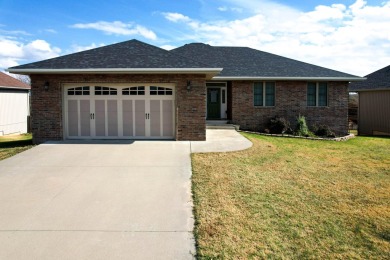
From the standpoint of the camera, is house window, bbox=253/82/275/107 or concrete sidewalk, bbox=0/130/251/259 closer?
concrete sidewalk, bbox=0/130/251/259

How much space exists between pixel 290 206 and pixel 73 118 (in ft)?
35.7

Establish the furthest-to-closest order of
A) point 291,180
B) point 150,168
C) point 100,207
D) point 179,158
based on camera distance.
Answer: point 179,158 < point 150,168 < point 291,180 < point 100,207

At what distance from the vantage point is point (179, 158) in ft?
36.2

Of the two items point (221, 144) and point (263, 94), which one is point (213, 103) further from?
point (221, 144)

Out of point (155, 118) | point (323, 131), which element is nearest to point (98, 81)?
point (155, 118)

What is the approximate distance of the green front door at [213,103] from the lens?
68.7 ft

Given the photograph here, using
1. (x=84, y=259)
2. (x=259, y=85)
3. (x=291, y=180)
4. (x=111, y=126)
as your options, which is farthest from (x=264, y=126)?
(x=84, y=259)

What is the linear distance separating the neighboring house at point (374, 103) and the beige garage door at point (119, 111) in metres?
16.3

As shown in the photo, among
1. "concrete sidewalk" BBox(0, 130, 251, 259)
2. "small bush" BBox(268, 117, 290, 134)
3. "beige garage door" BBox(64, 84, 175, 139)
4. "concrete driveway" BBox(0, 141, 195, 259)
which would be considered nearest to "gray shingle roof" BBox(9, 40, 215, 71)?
"beige garage door" BBox(64, 84, 175, 139)

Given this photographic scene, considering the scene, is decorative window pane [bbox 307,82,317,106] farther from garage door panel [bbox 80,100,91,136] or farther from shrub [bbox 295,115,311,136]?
garage door panel [bbox 80,100,91,136]

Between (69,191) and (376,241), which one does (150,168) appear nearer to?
(69,191)

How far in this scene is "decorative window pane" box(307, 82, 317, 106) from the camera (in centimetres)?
2019

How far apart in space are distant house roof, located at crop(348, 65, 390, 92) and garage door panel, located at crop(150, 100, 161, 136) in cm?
1654

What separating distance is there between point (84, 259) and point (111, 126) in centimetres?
1061
